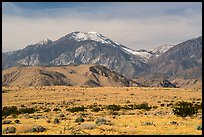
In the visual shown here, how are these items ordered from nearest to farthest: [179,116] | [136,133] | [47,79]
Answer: [136,133] → [179,116] → [47,79]

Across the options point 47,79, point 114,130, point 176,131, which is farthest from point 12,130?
point 47,79

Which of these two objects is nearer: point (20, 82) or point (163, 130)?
point (163, 130)

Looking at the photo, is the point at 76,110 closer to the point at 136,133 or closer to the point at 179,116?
the point at 179,116

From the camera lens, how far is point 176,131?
23.4 metres

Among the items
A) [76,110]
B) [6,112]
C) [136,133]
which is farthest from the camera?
[76,110]

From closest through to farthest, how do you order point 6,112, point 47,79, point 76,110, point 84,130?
point 84,130, point 6,112, point 76,110, point 47,79

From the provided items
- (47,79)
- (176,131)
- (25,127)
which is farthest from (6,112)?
(47,79)

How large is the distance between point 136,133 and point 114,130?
75.9 inches

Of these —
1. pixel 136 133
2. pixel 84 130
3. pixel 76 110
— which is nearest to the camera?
pixel 136 133

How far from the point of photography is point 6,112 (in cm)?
4269

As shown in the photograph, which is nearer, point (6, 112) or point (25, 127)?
point (25, 127)

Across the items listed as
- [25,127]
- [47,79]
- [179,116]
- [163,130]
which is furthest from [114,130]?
[47,79]

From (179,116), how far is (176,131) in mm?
10946

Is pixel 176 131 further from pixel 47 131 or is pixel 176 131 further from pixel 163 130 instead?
pixel 47 131
